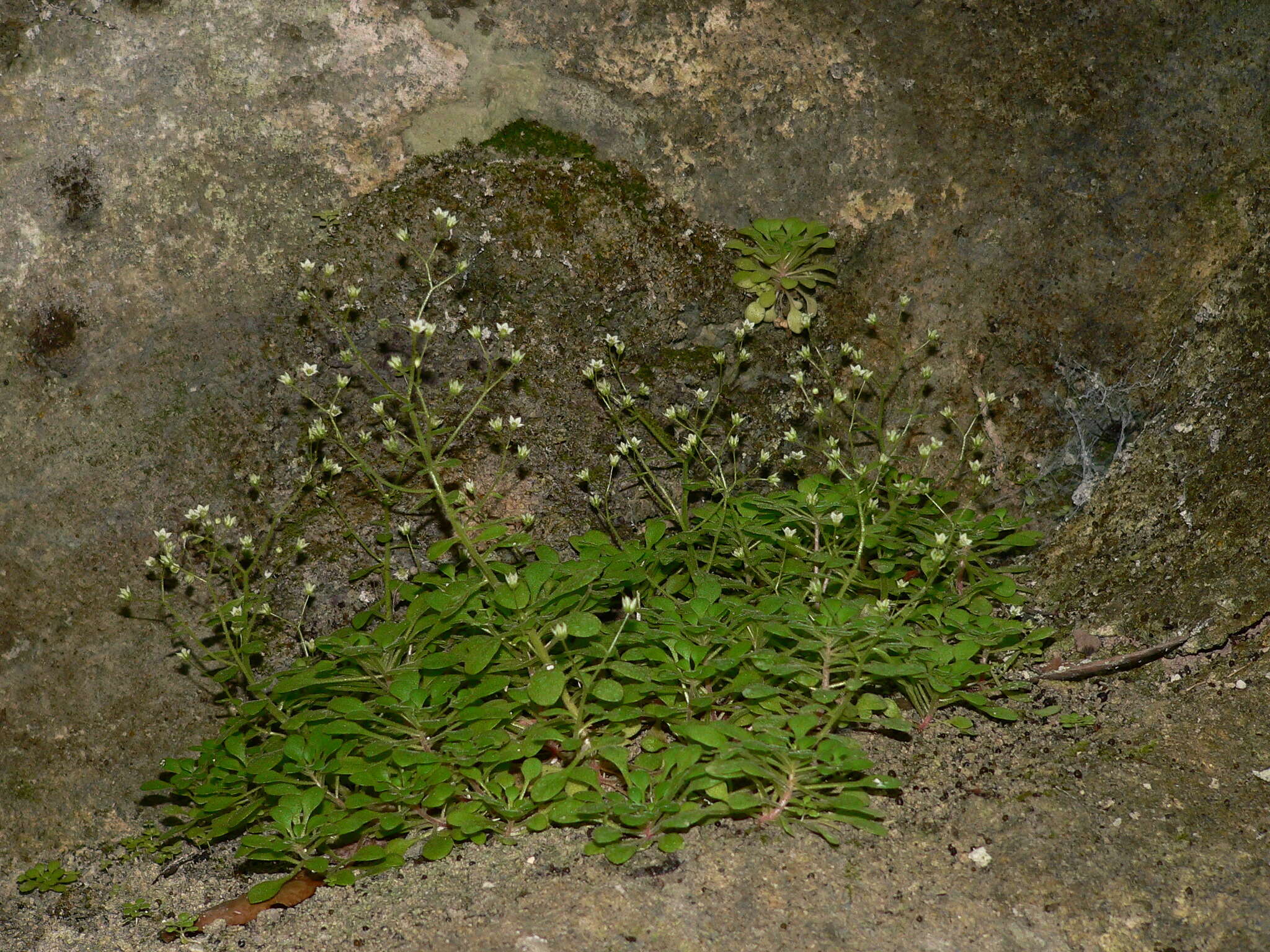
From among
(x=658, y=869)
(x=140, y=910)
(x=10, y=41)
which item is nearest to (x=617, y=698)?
(x=658, y=869)

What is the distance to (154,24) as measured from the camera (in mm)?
Result: 3184

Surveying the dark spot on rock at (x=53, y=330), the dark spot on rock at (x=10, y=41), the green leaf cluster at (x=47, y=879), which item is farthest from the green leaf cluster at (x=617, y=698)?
the dark spot on rock at (x=10, y=41)

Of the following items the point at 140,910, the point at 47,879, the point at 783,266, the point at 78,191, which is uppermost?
the point at 78,191

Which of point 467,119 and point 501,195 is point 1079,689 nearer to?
point 501,195

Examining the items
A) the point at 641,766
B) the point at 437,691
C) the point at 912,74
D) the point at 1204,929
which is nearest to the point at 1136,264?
the point at 912,74

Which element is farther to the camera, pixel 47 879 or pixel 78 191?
pixel 78 191

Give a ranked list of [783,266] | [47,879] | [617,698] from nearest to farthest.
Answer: [617,698]
[47,879]
[783,266]

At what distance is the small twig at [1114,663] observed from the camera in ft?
10.3

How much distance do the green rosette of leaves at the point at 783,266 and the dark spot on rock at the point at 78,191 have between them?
212 cm

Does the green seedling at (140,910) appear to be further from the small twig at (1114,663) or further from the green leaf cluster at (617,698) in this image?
the small twig at (1114,663)

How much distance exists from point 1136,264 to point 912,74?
1.05 m

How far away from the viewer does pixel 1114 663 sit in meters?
3.17

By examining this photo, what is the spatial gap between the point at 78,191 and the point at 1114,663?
12.1ft

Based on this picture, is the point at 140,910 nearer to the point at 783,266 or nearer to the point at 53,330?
the point at 53,330
